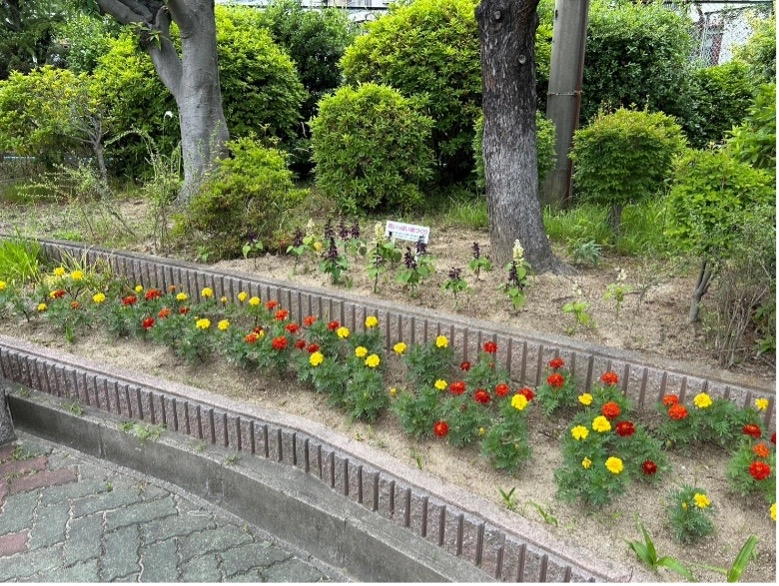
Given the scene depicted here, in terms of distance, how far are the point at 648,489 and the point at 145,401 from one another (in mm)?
2216

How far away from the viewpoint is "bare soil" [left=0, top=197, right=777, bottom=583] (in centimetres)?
222

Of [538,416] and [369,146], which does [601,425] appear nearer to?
[538,416]

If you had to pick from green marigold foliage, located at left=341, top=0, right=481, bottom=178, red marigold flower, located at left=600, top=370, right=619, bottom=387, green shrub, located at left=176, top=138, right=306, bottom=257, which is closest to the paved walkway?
red marigold flower, located at left=600, top=370, right=619, bottom=387

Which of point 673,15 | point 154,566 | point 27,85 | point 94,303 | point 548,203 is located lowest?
point 154,566

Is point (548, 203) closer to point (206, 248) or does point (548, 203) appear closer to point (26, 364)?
point (206, 248)

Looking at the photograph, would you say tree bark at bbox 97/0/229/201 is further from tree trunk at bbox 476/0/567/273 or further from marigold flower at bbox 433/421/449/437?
marigold flower at bbox 433/421/449/437

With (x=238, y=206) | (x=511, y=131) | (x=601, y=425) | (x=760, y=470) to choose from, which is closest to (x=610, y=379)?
(x=601, y=425)

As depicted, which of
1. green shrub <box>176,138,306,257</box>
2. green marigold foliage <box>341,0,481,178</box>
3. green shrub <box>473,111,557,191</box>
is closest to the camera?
green shrub <box>176,138,306,257</box>

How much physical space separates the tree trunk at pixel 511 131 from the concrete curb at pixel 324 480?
193 centimetres

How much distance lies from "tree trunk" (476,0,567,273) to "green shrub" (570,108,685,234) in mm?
846

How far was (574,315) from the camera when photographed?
3430mm

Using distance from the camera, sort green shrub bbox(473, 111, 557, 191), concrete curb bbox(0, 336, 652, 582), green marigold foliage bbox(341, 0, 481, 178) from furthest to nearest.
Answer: green marigold foliage bbox(341, 0, 481, 178), green shrub bbox(473, 111, 557, 191), concrete curb bbox(0, 336, 652, 582)

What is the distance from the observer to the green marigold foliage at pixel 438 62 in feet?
20.1

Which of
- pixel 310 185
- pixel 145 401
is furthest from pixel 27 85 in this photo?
pixel 145 401
